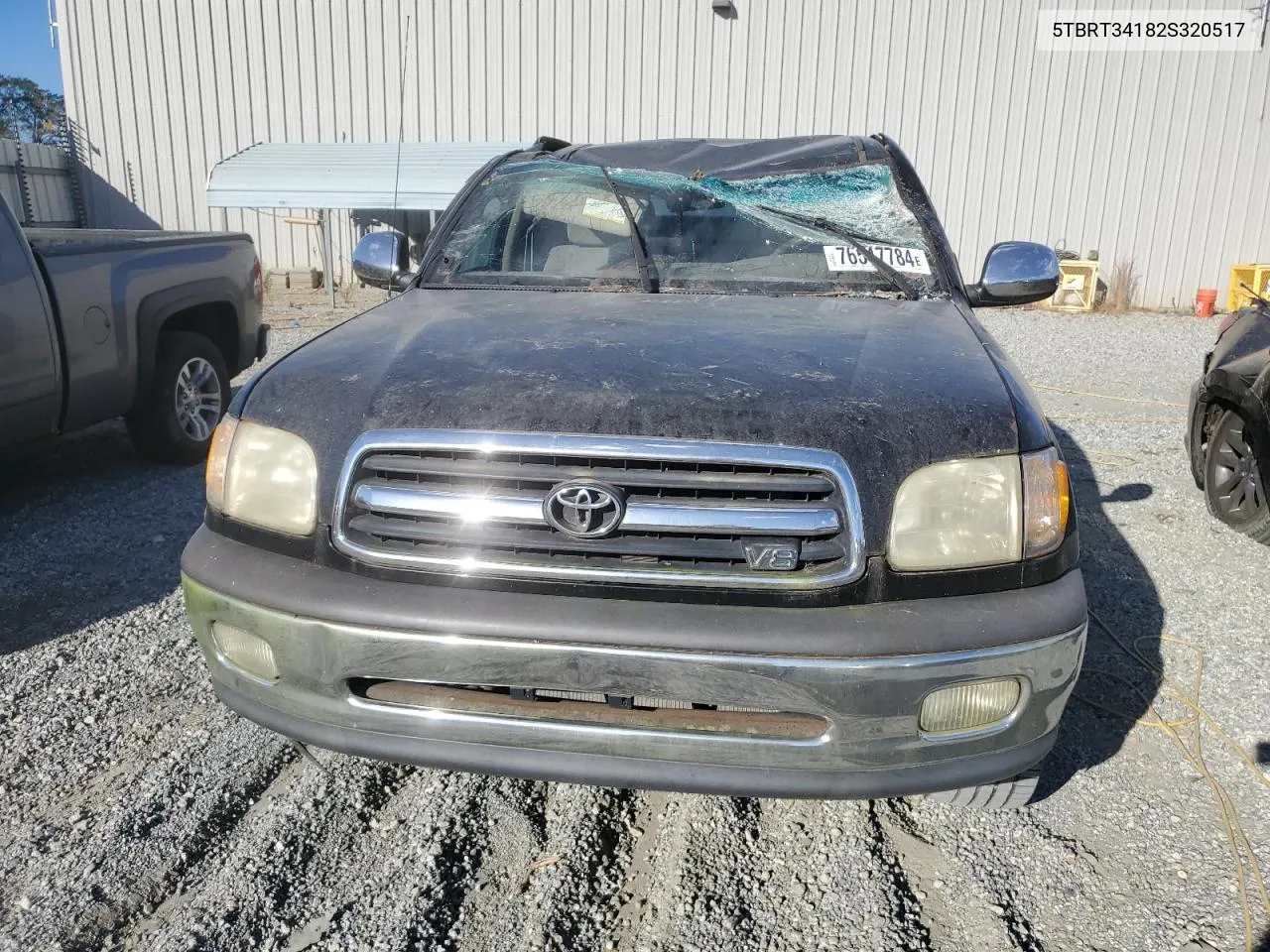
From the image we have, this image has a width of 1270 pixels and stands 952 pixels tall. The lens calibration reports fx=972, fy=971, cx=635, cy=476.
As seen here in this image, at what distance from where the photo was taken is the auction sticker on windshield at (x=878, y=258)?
3273mm

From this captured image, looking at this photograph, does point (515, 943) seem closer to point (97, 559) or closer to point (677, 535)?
point (677, 535)

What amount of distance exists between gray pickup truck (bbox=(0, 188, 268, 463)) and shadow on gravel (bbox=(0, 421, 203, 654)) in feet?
1.30

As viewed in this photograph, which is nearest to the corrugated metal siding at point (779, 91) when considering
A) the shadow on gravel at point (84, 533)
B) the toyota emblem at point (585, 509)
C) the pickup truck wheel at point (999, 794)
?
the shadow on gravel at point (84, 533)

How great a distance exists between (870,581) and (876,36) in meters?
14.4

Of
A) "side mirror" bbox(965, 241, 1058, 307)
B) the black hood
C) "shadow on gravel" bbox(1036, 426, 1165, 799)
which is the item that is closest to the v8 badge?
the black hood

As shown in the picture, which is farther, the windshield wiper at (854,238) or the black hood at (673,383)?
the windshield wiper at (854,238)

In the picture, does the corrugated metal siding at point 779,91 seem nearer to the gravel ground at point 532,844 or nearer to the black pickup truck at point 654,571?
the gravel ground at point 532,844

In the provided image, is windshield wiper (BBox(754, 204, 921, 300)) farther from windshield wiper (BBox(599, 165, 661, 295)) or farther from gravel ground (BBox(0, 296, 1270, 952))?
gravel ground (BBox(0, 296, 1270, 952))

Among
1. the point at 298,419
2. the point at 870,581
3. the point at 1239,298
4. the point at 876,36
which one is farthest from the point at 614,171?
the point at 1239,298

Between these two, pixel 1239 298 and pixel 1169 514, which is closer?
pixel 1169 514

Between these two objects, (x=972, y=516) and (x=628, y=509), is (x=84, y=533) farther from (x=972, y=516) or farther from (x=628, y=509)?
(x=972, y=516)

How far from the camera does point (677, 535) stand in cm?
207

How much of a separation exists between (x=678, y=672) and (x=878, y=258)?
1881 mm

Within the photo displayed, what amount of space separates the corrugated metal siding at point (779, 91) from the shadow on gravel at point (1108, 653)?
35.4ft
